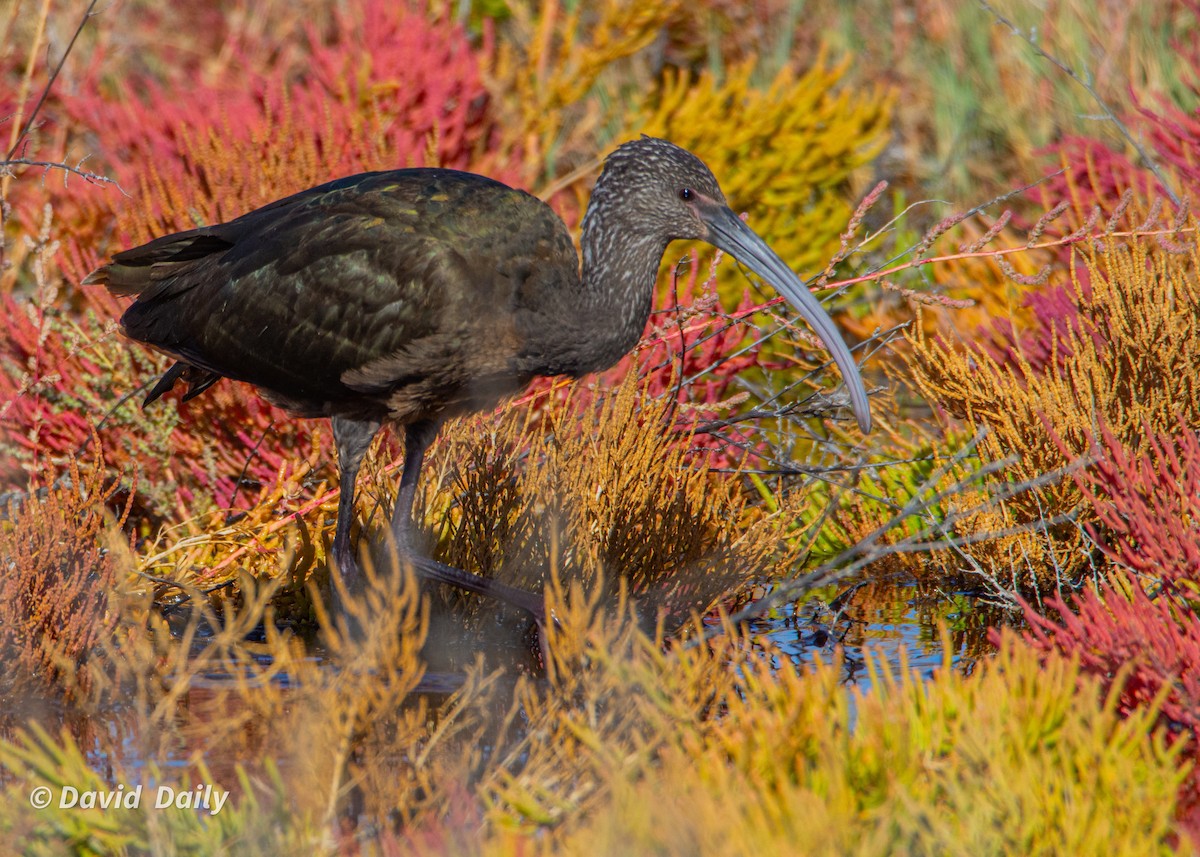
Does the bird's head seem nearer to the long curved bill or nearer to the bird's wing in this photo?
the long curved bill

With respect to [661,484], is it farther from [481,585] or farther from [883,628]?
[883,628]

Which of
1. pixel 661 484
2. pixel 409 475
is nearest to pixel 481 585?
pixel 409 475

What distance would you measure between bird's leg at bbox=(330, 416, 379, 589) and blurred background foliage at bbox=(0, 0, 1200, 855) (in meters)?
0.21

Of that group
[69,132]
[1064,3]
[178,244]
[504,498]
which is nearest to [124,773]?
[504,498]

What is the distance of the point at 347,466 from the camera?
15.4ft

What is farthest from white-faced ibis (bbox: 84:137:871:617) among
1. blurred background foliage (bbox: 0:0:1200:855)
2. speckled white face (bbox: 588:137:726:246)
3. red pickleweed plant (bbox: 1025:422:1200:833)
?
red pickleweed plant (bbox: 1025:422:1200:833)

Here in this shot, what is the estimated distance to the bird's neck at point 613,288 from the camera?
4.38 metres

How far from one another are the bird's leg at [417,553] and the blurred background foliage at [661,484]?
0.19m

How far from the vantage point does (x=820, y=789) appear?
9.40 ft

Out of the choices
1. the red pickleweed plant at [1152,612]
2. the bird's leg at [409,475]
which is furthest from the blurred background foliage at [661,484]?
the bird's leg at [409,475]

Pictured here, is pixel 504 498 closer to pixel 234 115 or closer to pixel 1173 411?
pixel 1173 411

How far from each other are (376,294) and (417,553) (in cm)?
88

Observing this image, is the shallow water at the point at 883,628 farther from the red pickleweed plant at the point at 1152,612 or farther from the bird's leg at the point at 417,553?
the bird's leg at the point at 417,553

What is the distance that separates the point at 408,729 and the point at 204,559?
92.2 inches
